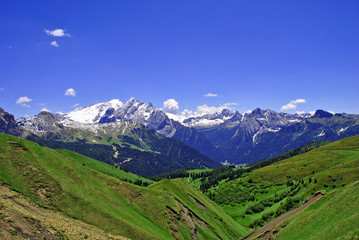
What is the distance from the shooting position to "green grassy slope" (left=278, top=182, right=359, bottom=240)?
37.8m

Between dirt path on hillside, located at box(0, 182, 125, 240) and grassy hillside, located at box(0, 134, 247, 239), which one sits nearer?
dirt path on hillside, located at box(0, 182, 125, 240)

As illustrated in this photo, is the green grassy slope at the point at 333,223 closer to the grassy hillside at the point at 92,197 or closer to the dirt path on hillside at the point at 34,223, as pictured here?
the grassy hillside at the point at 92,197

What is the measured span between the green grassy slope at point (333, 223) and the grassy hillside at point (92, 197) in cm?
3023

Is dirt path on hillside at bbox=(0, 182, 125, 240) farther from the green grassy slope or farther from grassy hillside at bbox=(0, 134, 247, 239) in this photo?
the green grassy slope

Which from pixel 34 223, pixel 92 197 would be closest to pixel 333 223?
pixel 34 223

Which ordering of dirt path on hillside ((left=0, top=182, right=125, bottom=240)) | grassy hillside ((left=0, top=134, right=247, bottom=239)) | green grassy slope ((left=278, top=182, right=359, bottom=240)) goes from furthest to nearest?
grassy hillside ((left=0, top=134, right=247, bottom=239)), green grassy slope ((left=278, top=182, right=359, bottom=240)), dirt path on hillside ((left=0, top=182, right=125, bottom=240))

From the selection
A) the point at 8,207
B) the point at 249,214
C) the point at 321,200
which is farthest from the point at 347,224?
the point at 249,214

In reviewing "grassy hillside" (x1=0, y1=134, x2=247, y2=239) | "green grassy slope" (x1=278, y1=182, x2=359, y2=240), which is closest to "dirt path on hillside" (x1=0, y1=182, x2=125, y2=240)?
"grassy hillside" (x1=0, y1=134, x2=247, y2=239)

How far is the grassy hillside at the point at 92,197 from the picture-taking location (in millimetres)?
47781

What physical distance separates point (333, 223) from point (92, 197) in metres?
48.1

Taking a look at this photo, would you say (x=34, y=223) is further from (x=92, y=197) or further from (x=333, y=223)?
(x=333, y=223)

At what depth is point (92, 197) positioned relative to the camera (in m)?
55.9

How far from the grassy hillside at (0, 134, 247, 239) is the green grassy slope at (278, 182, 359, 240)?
3023cm

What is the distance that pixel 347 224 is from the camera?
38.4m
